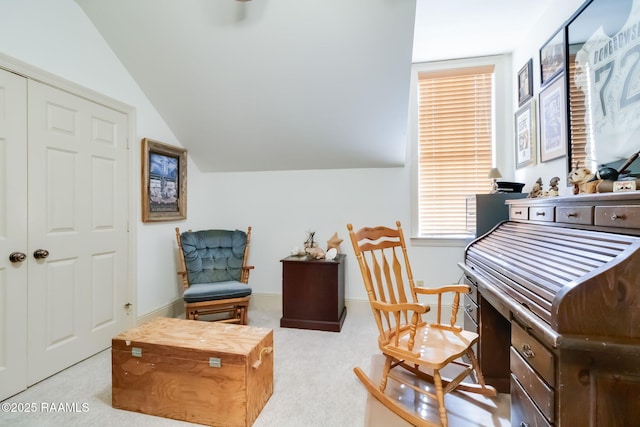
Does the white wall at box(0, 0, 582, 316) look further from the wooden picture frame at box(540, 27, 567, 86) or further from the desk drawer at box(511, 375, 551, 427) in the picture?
the desk drawer at box(511, 375, 551, 427)

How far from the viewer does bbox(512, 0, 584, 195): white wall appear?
2160 mm

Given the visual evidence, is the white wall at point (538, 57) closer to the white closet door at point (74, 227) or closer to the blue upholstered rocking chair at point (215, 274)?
the blue upholstered rocking chair at point (215, 274)

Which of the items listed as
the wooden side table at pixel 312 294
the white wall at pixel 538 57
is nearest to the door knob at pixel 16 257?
the wooden side table at pixel 312 294

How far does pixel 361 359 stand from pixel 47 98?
292cm

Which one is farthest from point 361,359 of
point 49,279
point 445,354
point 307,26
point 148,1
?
point 148,1

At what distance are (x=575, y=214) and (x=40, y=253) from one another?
311cm

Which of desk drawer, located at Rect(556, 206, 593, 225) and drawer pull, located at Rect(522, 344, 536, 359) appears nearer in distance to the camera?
drawer pull, located at Rect(522, 344, 536, 359)

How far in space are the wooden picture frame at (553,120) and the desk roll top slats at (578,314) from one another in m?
1.02


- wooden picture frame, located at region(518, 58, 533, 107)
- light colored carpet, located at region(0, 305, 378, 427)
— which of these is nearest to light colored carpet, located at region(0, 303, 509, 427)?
light colored carpet, located at region(0, 305, 378, 427)

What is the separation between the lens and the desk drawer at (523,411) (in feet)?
→ 3.57

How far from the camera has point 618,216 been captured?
1.10 meters

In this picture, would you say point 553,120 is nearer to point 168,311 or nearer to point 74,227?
point 74,227

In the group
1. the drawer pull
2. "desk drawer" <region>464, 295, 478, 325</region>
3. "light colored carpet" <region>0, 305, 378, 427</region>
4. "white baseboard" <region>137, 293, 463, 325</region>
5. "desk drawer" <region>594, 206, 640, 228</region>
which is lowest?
"light colored carpet" <region>0, 305, 378, 427</region>

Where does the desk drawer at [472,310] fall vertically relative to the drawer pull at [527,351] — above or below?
below
